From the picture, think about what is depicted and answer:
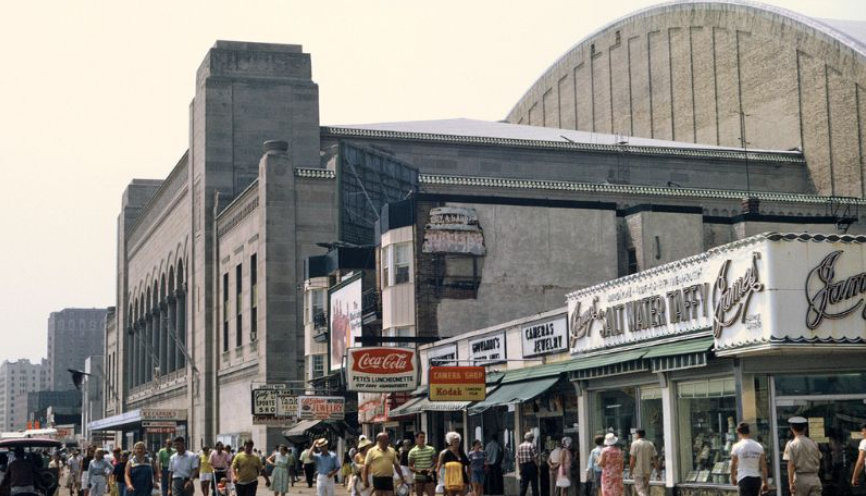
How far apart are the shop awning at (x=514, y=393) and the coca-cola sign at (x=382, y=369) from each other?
2294 millimetres

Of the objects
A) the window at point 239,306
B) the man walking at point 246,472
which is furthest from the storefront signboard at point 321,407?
the window at point 239,306

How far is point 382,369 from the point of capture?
37.2 metres

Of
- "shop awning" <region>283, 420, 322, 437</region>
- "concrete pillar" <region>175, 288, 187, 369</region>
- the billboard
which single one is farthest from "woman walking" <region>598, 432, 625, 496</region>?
"concrete pillar" <region>175, 288, 187, 369</region>

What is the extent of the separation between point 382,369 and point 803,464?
18.8 metres

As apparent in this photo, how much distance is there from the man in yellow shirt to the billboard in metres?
22.9

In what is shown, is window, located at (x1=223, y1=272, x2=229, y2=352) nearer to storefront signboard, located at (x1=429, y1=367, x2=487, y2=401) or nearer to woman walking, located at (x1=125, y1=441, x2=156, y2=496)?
storefront signboard, located at (x1=429, y1=367, x2=487, y2=401)

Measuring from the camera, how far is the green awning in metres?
31.8

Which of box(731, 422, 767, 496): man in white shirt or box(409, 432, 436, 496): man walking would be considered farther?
box(409, 432, 436, 496): man walking

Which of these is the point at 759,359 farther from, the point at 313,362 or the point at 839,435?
the point at 313,362

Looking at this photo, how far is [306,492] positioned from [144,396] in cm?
6422

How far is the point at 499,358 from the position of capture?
1439 inches

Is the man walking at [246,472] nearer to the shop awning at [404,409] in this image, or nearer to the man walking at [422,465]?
the man walking at [422,465]

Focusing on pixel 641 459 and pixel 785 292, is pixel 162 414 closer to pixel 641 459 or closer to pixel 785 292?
pixel 641 459

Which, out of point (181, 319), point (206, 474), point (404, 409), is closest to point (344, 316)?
point (404, 409)
